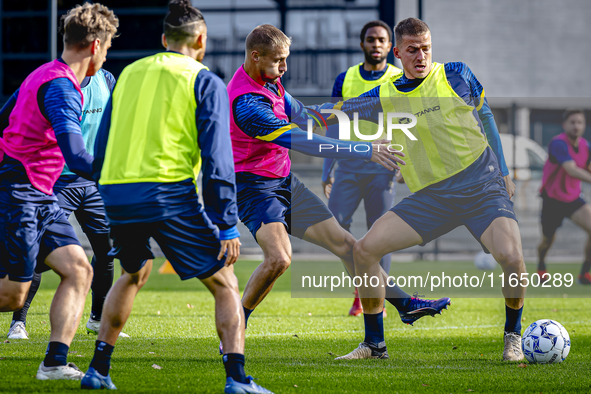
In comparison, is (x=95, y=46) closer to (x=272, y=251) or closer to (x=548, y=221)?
(x=272, y=251)

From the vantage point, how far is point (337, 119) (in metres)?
5.96

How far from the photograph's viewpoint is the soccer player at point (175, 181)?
3.60 m

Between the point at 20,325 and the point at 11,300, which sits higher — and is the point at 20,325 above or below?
below

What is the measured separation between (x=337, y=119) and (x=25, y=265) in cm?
276

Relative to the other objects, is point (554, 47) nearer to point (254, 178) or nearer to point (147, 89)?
point (254, 178)

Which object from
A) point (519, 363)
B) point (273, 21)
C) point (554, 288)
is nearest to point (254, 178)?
point (519, 363)

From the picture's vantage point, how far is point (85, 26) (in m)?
4.20

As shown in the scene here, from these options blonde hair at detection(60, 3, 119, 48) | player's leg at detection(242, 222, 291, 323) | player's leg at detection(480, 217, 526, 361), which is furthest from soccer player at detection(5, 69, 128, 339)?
player's leg at detection(480, 217, 526, 361)

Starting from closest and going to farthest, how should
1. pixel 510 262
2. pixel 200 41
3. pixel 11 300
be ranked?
pixel 200 41, pixel 11 300, pixel 510 262

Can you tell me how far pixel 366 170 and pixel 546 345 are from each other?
281 centimetres

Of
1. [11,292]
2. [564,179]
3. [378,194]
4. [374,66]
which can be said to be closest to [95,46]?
[11,292]

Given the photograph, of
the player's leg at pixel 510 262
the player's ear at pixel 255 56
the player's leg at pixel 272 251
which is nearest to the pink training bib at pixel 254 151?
the player's ear at pixel 255 56

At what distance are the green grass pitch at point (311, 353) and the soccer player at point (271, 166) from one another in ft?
1.80

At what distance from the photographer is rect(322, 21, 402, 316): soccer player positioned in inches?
283
